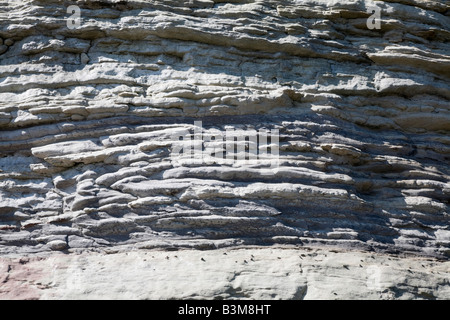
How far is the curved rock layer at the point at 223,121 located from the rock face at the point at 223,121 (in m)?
0.02

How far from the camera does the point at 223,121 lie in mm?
7641

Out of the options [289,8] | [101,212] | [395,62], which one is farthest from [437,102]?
[101,212]

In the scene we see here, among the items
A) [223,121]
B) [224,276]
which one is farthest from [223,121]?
[224,276]

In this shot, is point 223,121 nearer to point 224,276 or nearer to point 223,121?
point 223,121

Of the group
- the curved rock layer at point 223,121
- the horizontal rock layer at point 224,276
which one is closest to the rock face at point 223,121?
the curved rock layer at point 223,121

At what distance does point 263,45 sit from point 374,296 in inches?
180

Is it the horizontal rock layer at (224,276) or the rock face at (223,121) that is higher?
the rock face at (223,121)

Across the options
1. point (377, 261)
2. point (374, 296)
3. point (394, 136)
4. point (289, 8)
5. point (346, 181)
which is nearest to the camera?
point (374, 296)

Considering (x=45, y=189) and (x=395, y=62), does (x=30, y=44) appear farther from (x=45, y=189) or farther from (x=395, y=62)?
(x=395, y=62)

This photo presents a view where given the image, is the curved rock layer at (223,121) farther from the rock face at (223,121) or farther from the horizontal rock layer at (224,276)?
the horizontal rock layer at (224,276)

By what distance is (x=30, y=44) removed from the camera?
8133mm

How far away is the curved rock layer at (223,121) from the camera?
6.93 m

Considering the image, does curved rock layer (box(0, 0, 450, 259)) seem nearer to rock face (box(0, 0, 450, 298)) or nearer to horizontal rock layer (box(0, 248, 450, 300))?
rock face (box(0, 0, 450, 298))

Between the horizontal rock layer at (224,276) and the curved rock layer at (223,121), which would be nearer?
the horizontal rock layer at (224,276)
